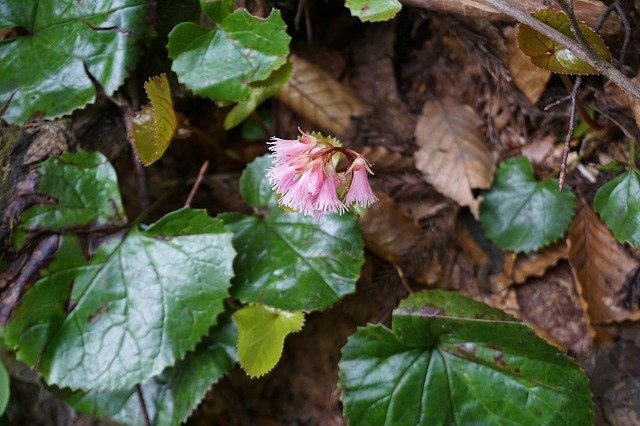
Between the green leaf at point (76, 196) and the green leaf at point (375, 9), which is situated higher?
the green leaf at point (375, 9)

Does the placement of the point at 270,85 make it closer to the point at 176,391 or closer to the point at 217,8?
the point at 217,8

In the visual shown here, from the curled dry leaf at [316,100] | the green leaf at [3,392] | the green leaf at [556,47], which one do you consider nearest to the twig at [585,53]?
the green leaf at [556,47]

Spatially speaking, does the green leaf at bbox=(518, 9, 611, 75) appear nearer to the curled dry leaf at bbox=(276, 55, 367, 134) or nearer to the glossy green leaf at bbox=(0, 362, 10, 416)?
the curled dry leaf at bbox=(276, 55, 367, 134)

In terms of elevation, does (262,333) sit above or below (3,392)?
above

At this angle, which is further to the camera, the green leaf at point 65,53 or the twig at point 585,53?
the green leaf at point 65,53

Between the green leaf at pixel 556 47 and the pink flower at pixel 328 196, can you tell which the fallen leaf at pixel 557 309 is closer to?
the green leaf at pixel 556 47

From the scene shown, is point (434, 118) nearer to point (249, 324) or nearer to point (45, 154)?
point (249, 324)

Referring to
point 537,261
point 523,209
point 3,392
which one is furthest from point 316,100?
point 3,392
